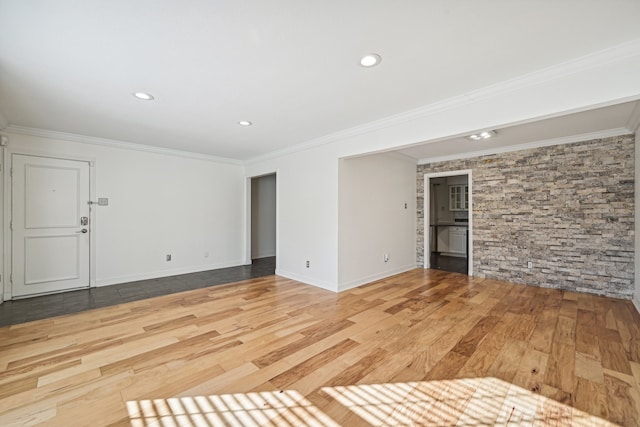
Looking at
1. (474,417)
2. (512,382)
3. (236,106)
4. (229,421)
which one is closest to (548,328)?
(512,382)

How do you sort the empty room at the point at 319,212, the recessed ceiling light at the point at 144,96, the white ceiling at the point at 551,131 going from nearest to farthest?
the empty room at the point at 319,212
the recessed ceiling light at the point at 144,96
the white ceiling at the point at 551,131

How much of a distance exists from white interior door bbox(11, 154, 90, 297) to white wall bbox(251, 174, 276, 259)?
11.5 feet

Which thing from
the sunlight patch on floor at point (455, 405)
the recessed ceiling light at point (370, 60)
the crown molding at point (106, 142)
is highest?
the recessed ceiling light at point (370, 60)

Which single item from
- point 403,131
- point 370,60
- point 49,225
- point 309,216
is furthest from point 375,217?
point 49,225

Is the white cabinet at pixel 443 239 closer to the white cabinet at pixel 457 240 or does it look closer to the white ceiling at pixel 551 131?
the white cabinet at pixel 457 240

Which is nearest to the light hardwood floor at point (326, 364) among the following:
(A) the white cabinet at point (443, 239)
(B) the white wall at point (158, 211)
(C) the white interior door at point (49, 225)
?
(C) the white interior door at point (49, 225)

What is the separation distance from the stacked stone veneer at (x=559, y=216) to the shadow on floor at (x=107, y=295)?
4430mm

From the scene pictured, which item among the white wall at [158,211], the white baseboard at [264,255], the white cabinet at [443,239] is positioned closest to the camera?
the white wall at [158,211]

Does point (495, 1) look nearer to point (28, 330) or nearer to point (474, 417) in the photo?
point (474, 417)

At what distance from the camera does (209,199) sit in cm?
580

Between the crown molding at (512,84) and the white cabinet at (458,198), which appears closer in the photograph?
the crown molding at (512,84)

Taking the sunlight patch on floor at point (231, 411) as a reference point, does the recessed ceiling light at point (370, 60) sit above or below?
above

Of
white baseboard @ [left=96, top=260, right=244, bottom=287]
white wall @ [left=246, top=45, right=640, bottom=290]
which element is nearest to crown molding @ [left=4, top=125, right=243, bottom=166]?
white wall @ [left=246, top=45, right=640, bottom=290]

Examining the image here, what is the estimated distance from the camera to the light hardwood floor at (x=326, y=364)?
1664mm
